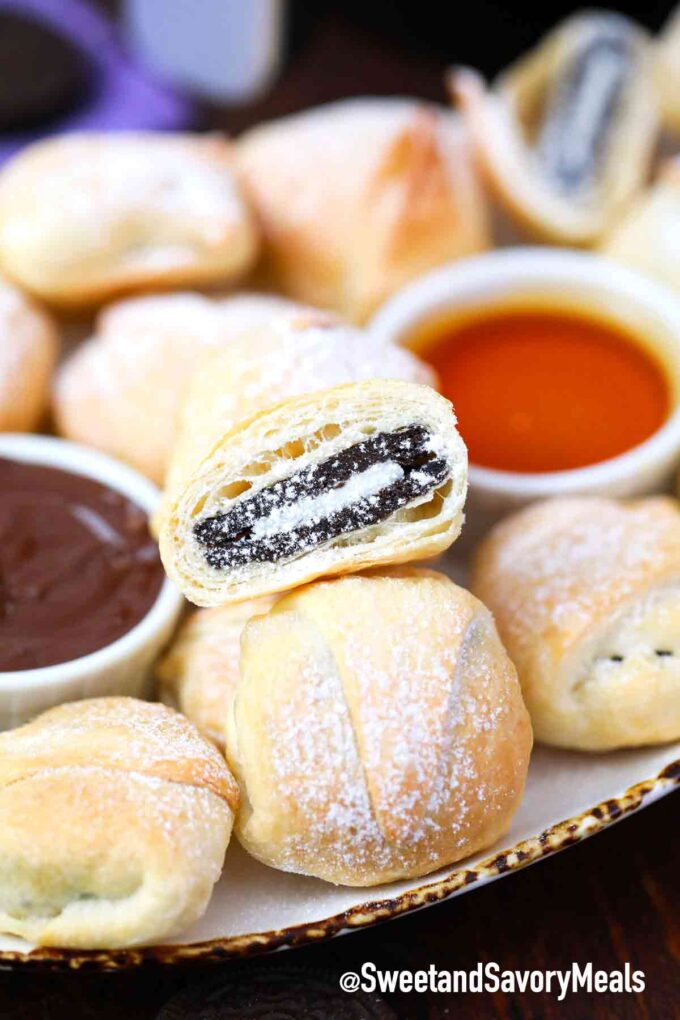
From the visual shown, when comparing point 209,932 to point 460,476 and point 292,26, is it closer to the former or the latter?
point 460,476

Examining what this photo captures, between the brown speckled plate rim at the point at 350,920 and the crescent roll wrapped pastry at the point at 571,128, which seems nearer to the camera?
the brown speckled plate rim at the point at 350,920

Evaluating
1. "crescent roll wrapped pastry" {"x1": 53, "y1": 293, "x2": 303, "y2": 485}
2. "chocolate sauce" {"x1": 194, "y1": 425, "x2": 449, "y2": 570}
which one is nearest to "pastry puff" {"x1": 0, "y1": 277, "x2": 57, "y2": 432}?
"crescent roll wrapped pastry" {"x1": 53, "y1": 293, "x2": 303, "y2": 485}

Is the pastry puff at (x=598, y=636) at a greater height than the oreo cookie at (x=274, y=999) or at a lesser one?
greater

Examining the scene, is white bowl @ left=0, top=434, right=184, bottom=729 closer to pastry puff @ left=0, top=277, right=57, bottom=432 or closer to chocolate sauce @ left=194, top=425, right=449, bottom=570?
pastry puff @ left=0, top=277, right=57, bottom=432

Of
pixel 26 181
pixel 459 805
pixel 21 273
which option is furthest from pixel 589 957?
pixel 26 181

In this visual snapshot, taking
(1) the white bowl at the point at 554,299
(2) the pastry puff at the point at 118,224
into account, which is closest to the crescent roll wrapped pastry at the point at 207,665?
(1) the white bowl at the point at 554,299

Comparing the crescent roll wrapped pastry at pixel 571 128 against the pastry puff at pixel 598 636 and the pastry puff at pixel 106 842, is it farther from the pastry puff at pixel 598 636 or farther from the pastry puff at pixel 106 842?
the pastry puff at pixel 106 842
